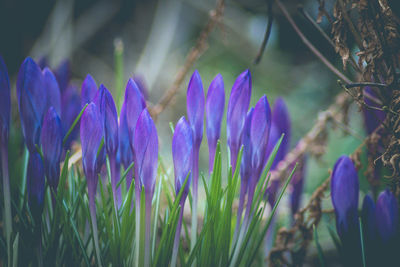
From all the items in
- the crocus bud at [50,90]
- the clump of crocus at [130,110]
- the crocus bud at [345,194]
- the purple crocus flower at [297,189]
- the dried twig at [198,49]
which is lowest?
the crocus bud at [345,194]

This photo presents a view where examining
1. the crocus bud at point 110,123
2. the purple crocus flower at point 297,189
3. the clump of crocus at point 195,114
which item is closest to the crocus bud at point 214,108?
the clump of crocus at point 195,114

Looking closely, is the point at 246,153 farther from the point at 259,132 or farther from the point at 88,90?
the point at 88,90

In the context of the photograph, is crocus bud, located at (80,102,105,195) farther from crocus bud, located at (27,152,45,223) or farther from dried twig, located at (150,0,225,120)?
dried twig, located at (150,0,225,120)

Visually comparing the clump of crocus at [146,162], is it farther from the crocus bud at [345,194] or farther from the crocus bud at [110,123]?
the crocus bud at [345,194]

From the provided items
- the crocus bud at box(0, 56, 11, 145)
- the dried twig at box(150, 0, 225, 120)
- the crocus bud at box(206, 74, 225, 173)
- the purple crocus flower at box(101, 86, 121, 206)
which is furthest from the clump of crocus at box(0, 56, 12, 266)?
the dried twig at box(150, 0, 225, 120)

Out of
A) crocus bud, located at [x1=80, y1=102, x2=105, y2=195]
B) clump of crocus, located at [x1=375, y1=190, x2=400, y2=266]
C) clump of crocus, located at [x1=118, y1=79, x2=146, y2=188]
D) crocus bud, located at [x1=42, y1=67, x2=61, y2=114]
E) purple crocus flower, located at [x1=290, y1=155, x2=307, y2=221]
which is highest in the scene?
crocus bud, located at [x1=42, y1=67, x2=61, y2=114]

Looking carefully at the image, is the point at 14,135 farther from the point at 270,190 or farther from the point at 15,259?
the point at 270,190

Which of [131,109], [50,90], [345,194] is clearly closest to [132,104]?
[131,109]
